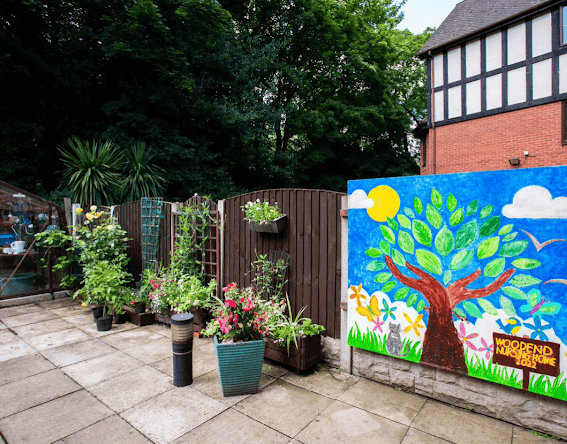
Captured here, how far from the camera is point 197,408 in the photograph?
2.98 meters

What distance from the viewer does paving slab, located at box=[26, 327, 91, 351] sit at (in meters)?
4.47

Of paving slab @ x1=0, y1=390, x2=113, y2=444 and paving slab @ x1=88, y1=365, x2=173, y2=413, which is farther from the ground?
paving slab @ x1=88, y1=365, x2=173, y2=413

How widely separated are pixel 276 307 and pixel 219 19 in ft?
33.5

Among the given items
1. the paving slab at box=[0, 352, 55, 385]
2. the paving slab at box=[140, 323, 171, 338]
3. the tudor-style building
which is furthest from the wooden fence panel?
the tudor-style building

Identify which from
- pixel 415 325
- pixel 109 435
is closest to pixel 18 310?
pixel 109 435

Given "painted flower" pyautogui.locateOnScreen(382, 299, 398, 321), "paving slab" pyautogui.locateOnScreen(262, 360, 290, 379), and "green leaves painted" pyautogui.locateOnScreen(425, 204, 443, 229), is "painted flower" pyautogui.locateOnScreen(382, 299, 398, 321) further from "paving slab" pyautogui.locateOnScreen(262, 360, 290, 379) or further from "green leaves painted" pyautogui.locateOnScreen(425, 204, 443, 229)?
"paving slab" pyautogui.locateOnScreen(262, 360, 290, 379)

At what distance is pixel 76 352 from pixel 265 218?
2.91 metres

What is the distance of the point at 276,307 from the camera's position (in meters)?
3.96

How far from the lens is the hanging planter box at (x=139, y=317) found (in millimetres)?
5293

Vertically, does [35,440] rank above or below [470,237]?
below

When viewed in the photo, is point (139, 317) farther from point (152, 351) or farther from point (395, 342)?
point (395, 342)

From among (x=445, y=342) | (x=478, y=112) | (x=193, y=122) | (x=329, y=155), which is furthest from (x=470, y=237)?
(x=329, y=155)

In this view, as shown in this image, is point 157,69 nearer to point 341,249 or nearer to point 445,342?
point 341,249

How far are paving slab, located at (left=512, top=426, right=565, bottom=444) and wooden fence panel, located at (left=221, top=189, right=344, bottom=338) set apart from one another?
170 centimetres
